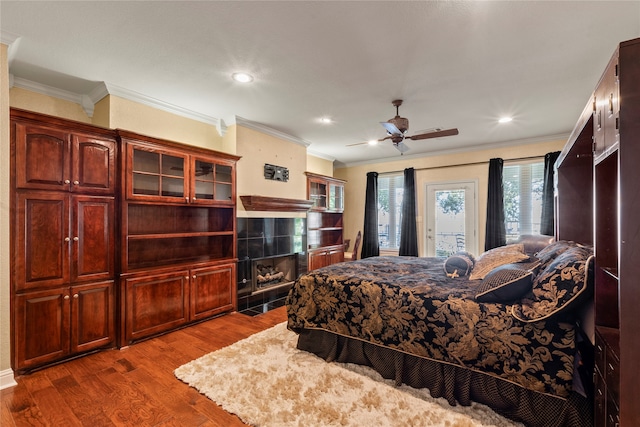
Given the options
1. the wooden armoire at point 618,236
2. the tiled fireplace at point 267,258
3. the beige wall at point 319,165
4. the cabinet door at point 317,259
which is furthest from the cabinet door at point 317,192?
the wooden armoire at point 618,236

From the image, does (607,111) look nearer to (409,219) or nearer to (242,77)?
(242,77)

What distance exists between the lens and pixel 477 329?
75.1 inches

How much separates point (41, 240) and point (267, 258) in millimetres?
2716

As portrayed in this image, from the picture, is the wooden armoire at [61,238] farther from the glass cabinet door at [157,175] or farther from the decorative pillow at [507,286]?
the decorative pillow at [507,286]

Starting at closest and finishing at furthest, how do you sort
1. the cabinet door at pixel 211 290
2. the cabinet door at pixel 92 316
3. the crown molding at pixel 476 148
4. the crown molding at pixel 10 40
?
1. the crown molding at pixel 10 40
2. the cabinet door at pixel 92 316
3. the cabinet door at pixel 211 290
4. the crown molding at pixel 476 148

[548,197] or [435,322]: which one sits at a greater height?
[548,197]

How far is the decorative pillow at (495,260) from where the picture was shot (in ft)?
8.14

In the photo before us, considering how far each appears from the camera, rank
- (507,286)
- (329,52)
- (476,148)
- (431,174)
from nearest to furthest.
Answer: (507,286), (329,52), (476,148), (431,174)

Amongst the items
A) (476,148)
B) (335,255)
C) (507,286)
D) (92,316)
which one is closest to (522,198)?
(476,148)

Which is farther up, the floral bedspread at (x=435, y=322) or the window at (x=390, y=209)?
the window at (x=390, y=209)

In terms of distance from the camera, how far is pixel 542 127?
4480mm

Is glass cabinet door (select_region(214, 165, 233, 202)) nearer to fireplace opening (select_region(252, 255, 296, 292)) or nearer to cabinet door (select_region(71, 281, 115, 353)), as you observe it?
fireplace opening (select_region(252, 255, 296, 292))

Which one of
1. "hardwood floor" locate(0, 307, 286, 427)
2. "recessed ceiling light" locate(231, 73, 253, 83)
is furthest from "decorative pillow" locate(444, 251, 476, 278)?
"recessed ceiling light" locate(231, 73, 253, 83)

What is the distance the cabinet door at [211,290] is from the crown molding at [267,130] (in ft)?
6.87
